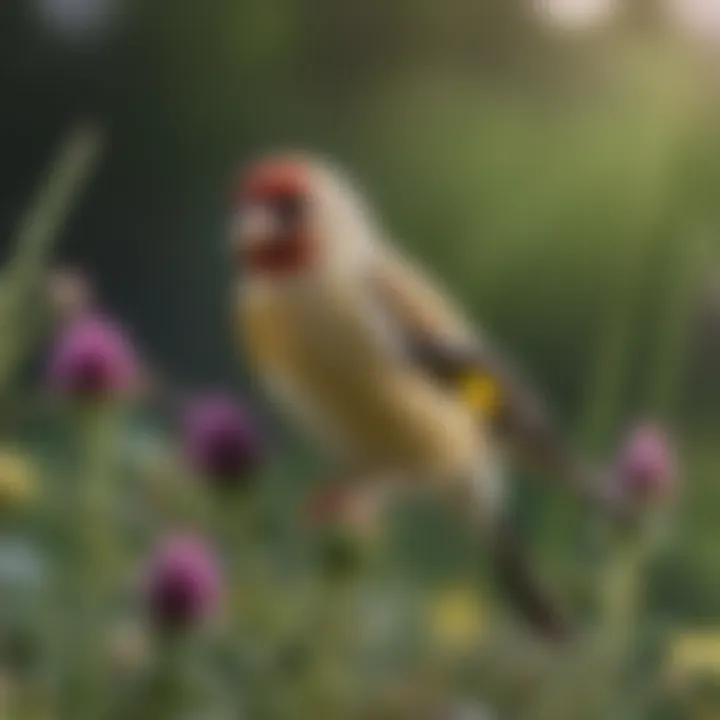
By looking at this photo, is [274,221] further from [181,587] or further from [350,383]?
[181,587]

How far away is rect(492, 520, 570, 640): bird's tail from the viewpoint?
3.92 feet

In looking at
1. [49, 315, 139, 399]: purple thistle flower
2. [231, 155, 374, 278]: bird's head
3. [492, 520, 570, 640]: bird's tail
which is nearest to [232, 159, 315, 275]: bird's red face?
[231, 155, 374, 278]: bird's head

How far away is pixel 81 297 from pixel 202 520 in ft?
0.56

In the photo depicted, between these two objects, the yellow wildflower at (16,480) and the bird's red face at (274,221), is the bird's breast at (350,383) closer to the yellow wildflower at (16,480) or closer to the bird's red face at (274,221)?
the bird's red face at (274,221)

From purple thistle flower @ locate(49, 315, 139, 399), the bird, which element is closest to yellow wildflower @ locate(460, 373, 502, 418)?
the bird

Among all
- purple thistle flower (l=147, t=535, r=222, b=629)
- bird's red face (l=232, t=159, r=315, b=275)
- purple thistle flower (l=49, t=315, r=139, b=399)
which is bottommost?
purple thistle flower (l=147, t=535, r=222, b=629)

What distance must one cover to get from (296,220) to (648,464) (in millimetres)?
277

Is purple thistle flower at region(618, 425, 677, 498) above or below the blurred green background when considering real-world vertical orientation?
below

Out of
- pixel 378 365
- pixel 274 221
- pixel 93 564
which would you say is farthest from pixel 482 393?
pixel 93 564

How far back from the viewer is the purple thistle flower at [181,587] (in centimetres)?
118

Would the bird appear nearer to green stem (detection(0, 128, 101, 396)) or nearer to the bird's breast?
the bird's breast

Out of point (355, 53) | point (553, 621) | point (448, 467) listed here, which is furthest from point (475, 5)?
point (553, 621)

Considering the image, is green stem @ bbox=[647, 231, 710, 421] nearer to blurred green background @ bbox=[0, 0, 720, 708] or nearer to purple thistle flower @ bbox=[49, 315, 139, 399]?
blurred green background @ bbox=[0, 0, 720, 708]

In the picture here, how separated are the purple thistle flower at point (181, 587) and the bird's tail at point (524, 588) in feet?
0.60
